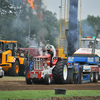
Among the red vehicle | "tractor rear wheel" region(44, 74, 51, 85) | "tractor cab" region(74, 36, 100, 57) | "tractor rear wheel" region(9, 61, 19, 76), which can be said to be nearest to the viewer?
"tractor rear wheel" region(44, 74, 51, 85)

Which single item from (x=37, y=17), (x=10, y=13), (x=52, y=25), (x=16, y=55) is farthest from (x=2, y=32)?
(x=37, y=17)

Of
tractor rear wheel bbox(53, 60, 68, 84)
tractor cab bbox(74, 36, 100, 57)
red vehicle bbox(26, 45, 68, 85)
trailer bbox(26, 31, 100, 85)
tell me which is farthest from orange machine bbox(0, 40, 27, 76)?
tractor rear wheel bbox(53, 60, 68, 84)

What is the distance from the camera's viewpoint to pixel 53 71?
2152cm

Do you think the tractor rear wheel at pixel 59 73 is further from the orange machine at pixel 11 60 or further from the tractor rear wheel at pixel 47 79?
the orange machine at pixel 11 60

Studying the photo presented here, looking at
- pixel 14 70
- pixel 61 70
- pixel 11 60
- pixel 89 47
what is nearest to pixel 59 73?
pixel 61 70

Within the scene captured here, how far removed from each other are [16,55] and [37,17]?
21.8ft

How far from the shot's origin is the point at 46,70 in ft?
Answer: 70.9

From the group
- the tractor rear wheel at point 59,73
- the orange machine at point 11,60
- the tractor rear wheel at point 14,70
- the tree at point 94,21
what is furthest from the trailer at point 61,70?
the tree at point 94,21

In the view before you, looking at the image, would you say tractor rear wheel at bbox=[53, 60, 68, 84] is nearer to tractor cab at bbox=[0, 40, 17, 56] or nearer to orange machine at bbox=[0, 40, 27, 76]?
orange machine at bbox=[0, 40, 27, 76]

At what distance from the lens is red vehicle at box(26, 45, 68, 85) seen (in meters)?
21.1

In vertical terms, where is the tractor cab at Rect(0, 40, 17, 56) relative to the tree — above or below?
below

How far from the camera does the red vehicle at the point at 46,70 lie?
2108 centimetres

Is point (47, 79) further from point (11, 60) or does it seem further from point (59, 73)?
point (11, 60)

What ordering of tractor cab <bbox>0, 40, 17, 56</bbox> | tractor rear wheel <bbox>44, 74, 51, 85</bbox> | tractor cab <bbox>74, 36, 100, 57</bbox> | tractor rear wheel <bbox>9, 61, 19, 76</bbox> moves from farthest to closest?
tractor cab <bbox>0, 40, 17, 56</bbox>, tractor rear wheel <bbox>9, 61, 19, 76</bbox>, tractor cab <bbox>74, 36, 100, 57</bbox>, tractor rear wheel <bbox>44, 74, 51, 85</bbox>
